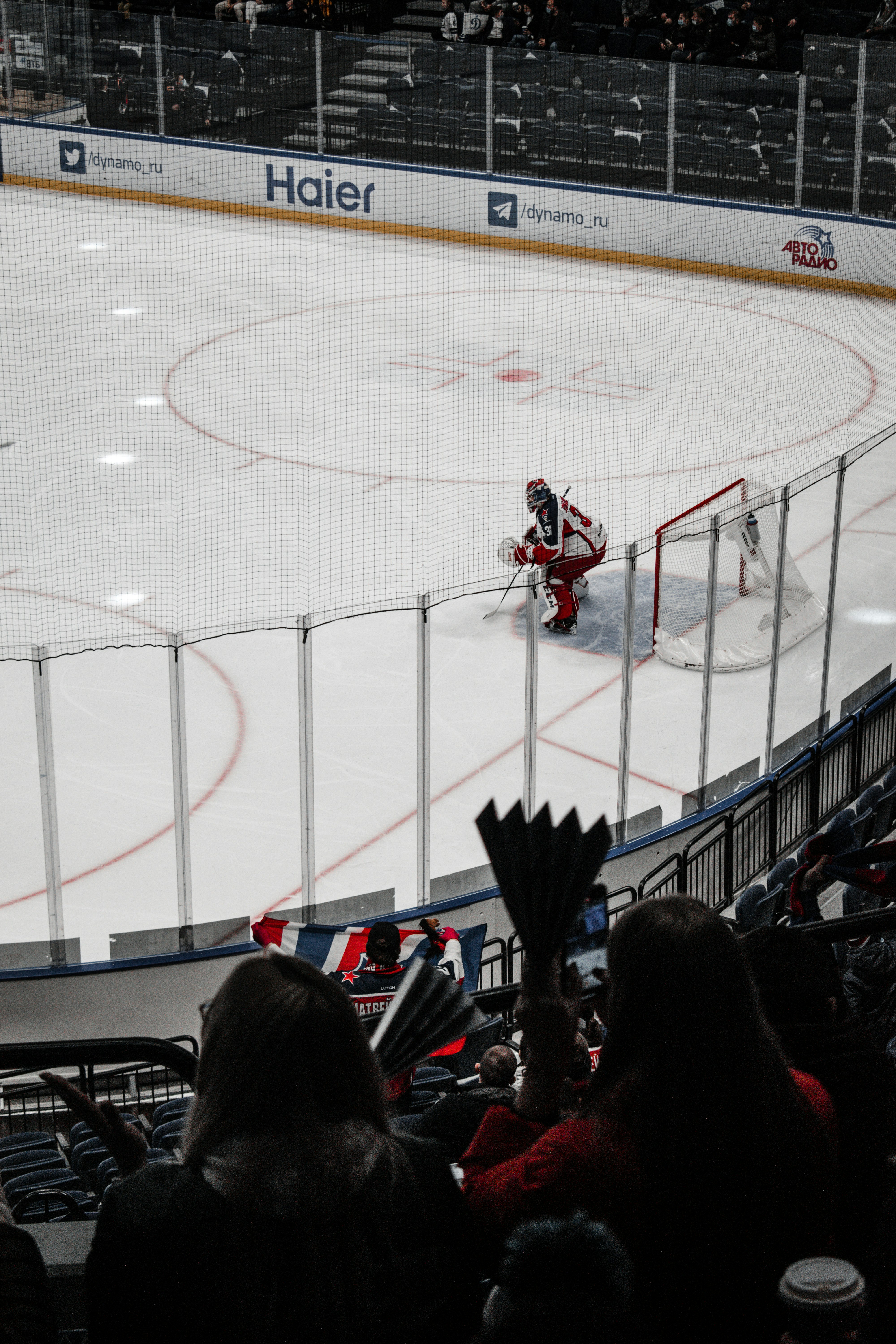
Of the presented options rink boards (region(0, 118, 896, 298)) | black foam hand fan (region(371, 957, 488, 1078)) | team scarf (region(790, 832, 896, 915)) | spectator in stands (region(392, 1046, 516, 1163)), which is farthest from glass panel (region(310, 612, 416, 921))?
rink boards (region(0, 118, 896, 298))

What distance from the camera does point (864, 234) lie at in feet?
51.0

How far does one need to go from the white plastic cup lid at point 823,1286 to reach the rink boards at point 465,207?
15.0 m

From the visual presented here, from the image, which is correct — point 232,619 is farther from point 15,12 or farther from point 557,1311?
point 15,12

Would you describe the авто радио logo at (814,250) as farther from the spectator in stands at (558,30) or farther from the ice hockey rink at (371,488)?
the spectator in stands at (558,30)

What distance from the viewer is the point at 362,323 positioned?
15453mm

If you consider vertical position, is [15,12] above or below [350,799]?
above

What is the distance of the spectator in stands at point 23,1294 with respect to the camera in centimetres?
158

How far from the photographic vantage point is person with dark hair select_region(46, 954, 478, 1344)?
1.53 meters

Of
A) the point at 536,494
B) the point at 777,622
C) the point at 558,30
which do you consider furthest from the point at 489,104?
the point at 777,622

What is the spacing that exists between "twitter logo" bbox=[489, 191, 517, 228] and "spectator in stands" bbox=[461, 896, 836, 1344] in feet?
55.1

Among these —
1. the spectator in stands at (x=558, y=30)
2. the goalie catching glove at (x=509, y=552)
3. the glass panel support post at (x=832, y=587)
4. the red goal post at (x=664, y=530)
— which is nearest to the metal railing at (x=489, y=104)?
the spectator in stands at (x=558, y=30)

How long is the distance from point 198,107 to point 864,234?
809 centimetres

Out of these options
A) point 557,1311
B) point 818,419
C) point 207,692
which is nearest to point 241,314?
point 818,419

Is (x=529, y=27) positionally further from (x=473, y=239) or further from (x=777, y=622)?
(x=777, y=622)
